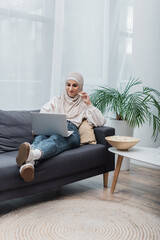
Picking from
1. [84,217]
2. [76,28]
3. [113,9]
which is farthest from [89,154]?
[113,9]

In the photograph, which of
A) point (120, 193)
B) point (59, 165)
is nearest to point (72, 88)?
point (59, 165)

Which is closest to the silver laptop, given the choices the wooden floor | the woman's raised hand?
the woman's raised hand

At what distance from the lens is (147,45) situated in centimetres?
406

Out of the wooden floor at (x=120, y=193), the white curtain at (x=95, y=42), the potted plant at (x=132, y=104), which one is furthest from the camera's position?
the white curtain at (x=95, y=42)

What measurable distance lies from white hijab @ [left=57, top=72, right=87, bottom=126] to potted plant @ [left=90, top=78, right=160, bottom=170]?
1.45 ft

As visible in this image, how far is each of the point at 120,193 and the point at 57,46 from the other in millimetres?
1892

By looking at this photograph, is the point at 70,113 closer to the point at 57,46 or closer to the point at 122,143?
the point at 122,143

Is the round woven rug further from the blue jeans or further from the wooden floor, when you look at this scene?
the blue jeans

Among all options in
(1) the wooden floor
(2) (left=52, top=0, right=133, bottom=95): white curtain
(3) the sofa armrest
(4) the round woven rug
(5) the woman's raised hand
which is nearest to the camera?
(4) the round woven rug

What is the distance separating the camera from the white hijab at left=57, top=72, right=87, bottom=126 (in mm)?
3266

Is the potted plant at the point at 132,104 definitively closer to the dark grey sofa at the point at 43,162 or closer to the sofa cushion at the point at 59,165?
the dark grey sofa at the point at 43,162

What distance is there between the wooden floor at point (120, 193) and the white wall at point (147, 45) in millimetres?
729

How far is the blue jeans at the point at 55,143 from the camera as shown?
2.67 metres

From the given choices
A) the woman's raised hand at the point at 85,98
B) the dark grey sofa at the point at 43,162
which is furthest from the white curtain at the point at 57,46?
the woman's raised hand at the point at 85,98
